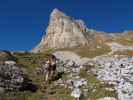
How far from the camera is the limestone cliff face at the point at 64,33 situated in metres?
171

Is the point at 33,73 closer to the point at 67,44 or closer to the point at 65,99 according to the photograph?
the point at 65,99

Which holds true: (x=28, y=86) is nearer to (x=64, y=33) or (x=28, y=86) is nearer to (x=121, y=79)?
(x=121, y=79)

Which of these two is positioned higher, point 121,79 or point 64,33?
point 64,33

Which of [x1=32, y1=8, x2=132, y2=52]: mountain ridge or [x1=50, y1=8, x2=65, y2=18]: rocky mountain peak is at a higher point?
[x1=50, y1=8, x2=65, y2=18]: rocky mountain peak

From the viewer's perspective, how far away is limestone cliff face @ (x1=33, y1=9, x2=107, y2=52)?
171m

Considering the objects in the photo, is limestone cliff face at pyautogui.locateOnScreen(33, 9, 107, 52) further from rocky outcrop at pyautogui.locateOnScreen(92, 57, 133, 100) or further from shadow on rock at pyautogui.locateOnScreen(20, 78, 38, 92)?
shadow on rock at pyautogui.locateOnScreen(20, 78, 38, 92)

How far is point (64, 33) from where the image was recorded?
573ft

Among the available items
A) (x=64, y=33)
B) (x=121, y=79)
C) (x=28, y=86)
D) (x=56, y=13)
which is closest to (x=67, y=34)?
(x=64, y=33)

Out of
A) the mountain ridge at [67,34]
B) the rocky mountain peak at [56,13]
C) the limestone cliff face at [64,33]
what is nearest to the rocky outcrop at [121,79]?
the limestone cliff face at [64,33]

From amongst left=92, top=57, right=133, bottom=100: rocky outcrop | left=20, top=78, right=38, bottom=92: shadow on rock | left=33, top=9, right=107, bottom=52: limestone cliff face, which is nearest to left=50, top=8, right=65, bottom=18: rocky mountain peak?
left=33, top=9, right=107, bottom=52: limestone cliff face

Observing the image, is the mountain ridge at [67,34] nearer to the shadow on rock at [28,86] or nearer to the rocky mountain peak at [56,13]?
the rocky mountain peak at [56,13]

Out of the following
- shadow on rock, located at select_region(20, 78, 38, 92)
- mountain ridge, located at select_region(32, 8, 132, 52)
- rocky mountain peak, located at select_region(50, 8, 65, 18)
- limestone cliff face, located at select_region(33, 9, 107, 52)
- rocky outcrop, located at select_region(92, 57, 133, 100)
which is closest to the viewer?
rocky outcrop, located at select_region(92, 57, 133, 100)

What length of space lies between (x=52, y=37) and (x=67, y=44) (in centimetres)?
1292

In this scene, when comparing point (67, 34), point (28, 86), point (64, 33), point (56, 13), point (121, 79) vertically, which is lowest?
point (28, 86)
